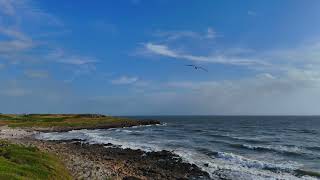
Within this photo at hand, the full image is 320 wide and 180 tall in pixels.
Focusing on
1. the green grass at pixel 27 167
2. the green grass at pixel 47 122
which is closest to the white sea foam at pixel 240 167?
the green grass at pixel 27 167

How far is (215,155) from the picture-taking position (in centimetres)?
4309

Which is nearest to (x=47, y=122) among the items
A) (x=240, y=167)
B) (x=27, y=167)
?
(x=240, y=167)

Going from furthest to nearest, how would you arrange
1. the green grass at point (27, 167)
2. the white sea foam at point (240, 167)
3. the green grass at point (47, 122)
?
the green grass at point (47, 122)
the white sea foam at point (240, 167)
the green grass at point (27, 167)

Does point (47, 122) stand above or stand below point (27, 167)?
above

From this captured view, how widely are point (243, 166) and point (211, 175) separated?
6.04 metres

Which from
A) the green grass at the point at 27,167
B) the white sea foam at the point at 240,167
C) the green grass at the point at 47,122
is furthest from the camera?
the green grass at the point at 47,122

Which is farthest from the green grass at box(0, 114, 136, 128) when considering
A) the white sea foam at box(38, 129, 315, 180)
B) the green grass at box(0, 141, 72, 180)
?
the green grass at box(0, 141, 72, 180)

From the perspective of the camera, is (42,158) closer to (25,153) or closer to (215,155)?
(25,153)

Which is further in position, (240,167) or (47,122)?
(47,122)

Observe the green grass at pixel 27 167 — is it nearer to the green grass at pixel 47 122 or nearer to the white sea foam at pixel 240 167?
the white sea foam at pixel 240 167

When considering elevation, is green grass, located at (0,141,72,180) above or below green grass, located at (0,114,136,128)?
below

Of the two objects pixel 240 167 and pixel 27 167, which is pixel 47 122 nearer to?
pixel 240 167

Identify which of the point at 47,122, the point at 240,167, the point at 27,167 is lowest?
the point at 240,167

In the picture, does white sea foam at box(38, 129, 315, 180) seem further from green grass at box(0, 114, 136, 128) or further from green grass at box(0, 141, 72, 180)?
green grass at box(0, 114, 136, 128)
